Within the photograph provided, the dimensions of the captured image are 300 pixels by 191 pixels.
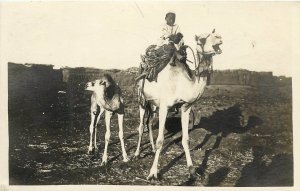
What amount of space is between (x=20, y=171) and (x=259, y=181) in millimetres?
1449


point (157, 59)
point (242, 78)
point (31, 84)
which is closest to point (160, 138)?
point (157, 59)

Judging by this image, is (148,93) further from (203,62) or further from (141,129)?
(203,62)

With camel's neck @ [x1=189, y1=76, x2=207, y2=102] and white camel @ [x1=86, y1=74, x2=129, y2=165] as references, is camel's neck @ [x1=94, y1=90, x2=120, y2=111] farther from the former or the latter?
camel's neck @ [x1=189, y1=76, x2=207, y2=102]

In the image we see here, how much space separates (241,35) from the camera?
264 cm

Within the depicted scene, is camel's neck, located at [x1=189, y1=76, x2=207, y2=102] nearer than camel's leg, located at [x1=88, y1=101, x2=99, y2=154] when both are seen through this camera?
Yes

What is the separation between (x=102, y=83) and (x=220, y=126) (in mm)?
760

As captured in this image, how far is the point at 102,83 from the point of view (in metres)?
2.66

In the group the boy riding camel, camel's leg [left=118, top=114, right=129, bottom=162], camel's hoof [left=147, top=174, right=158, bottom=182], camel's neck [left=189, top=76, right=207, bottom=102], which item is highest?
the boy riding camel

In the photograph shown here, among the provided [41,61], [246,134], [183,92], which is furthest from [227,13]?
[41,61]

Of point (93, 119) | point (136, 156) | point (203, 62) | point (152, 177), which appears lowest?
point (152, 177)

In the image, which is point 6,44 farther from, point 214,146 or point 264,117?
point 264,117

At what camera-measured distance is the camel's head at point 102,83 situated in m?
2.66

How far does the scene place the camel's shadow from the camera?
2.64m

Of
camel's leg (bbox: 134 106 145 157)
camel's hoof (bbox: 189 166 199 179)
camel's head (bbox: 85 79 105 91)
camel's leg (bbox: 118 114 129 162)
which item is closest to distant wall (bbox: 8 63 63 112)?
camel's head (bbox: 85 79 105 91)
